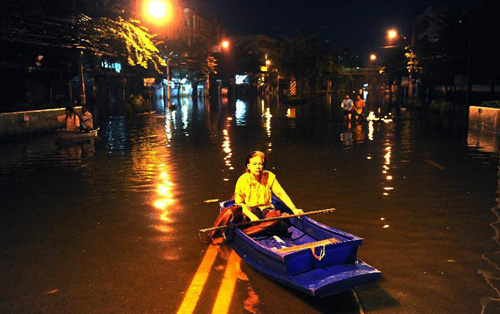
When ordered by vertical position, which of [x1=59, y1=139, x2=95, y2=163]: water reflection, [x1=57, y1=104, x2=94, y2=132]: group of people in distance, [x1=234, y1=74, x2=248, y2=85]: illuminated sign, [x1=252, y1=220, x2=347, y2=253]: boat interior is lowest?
[x1=59, y1=139, x2=95, y2=163]: water reflection

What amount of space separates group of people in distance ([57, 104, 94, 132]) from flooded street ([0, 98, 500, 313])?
366cm

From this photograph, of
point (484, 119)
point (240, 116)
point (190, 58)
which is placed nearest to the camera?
point (484, 119)

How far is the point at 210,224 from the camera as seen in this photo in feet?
29.5

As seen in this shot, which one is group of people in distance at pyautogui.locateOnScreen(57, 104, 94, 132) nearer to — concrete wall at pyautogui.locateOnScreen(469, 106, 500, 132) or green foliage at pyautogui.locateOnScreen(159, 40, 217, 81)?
concrete wall at pyautogui.locateOnScreen(469, 106, 500, 132)

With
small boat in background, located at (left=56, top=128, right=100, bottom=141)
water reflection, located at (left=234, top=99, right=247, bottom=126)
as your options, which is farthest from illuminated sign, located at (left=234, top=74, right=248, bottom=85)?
small boat in background, located at (left=56, top=128, right=100, bottom=141)

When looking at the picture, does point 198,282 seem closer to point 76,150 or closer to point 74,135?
point 76,150

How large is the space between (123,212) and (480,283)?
21.7ft

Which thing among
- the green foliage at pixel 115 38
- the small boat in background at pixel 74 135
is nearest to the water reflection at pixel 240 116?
the green foliage at pixel 115 38

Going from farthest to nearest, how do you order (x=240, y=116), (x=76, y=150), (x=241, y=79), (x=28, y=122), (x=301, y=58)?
1. (x=241, y=79)
2. (x=301, y=58)
3. (x=240, y=116)
4. (x=28, y=122)
5. (x=76, y=150)

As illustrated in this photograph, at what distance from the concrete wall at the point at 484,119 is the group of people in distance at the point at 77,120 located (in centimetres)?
2009

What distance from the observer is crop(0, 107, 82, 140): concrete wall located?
81.1 feet

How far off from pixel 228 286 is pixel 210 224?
2957 millimetres

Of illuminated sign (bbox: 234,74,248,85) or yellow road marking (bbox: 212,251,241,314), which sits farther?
illuminated sign (bbox: 234,74,248,85)

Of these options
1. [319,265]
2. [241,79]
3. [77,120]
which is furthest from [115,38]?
[241,79]
